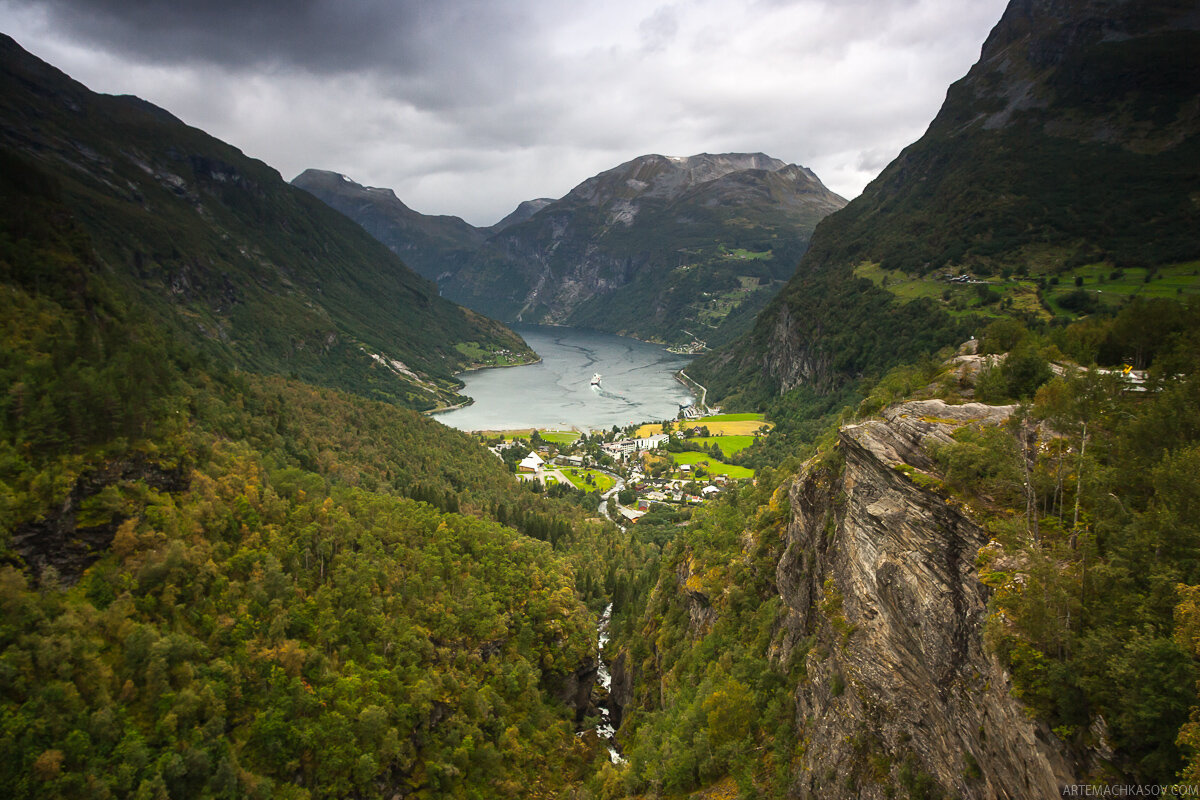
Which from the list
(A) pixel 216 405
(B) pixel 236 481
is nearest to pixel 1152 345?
(B) pixel 236 481

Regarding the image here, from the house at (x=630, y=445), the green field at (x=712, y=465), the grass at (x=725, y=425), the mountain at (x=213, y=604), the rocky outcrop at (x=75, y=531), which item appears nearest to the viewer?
the mountain at (x=213, y=604)

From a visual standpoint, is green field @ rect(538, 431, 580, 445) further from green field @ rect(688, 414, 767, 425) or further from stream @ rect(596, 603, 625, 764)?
stream @ rect(596, 603, 625, 764)

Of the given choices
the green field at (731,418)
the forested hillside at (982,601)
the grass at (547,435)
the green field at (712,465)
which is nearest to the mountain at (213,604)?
the forested hillside at (982,601)

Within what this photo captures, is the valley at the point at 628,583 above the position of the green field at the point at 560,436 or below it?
above

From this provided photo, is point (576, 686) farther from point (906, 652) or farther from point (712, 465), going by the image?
point (712, 465)

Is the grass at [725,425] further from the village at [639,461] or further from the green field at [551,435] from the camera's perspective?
the green field at [551,435]

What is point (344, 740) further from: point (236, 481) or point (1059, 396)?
point (1059, 396)

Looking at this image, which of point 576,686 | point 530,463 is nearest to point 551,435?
point 530,463

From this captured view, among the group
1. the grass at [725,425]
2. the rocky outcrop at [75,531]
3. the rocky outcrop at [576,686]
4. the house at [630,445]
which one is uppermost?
the rocky outcrop at [75,531]
